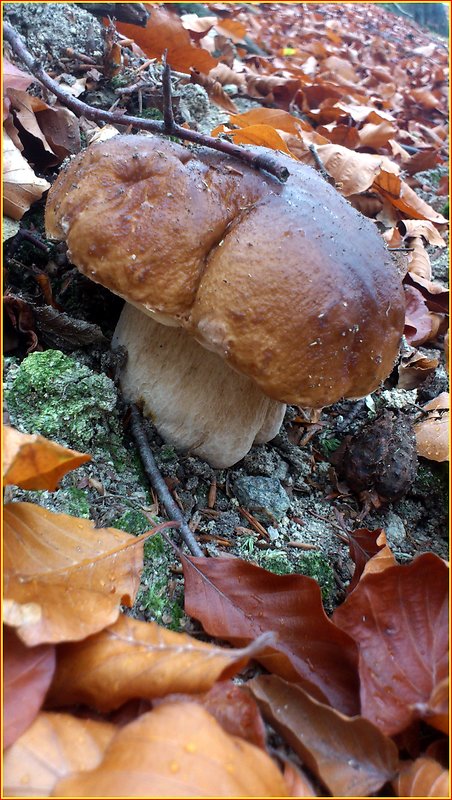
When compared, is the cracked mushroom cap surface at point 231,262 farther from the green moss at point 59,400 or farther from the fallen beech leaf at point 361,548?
the fallen beech leaf at point 361,548

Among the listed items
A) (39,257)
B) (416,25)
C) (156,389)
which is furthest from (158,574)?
(416,25)

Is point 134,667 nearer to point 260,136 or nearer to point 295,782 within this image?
point 295,782

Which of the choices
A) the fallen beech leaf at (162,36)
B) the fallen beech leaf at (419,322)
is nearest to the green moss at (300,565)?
the fallen beech leaf at (419,322)

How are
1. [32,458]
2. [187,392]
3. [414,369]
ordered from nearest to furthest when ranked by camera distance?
[32,458] < [187,392] < [414,369]

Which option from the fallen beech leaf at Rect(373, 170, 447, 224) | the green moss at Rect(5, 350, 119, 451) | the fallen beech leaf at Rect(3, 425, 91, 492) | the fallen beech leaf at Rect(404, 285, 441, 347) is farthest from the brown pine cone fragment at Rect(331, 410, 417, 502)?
the fallen beech leaf at Rect(373, 170, 447, 224)

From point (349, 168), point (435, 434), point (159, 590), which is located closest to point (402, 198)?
point (349, 168)

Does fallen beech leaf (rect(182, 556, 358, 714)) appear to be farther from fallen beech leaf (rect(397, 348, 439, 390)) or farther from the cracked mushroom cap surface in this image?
fallen beech leaf (rect(397, 348, 439, 390))

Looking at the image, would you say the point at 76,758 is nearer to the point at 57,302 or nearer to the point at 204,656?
the point at 204,656
